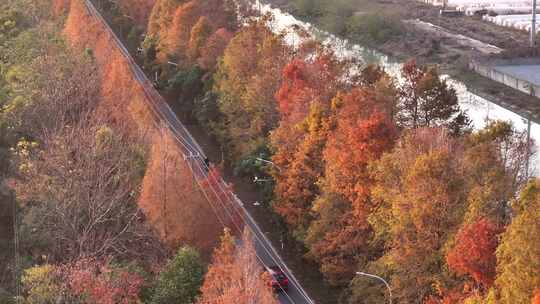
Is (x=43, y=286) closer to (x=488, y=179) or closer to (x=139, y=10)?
(x=488, y=179)

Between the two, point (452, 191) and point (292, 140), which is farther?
point (292, 140)

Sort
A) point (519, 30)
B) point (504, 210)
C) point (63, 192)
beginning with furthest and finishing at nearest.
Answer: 1. point (519, 30)
2. point (63, 192)
3. point (504, 210)

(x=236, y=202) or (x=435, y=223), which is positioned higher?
(x=435, y=223)

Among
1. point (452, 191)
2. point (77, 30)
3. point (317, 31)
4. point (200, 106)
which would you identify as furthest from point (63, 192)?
point (317, 31)

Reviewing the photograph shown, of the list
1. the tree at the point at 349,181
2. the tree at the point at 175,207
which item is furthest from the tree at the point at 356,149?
the tree at the point at 175,207

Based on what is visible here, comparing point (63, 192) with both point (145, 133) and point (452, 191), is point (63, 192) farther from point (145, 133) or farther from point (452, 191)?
point (452, 191)

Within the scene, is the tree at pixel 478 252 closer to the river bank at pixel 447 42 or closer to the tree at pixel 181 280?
the tree at pixel 181 280
